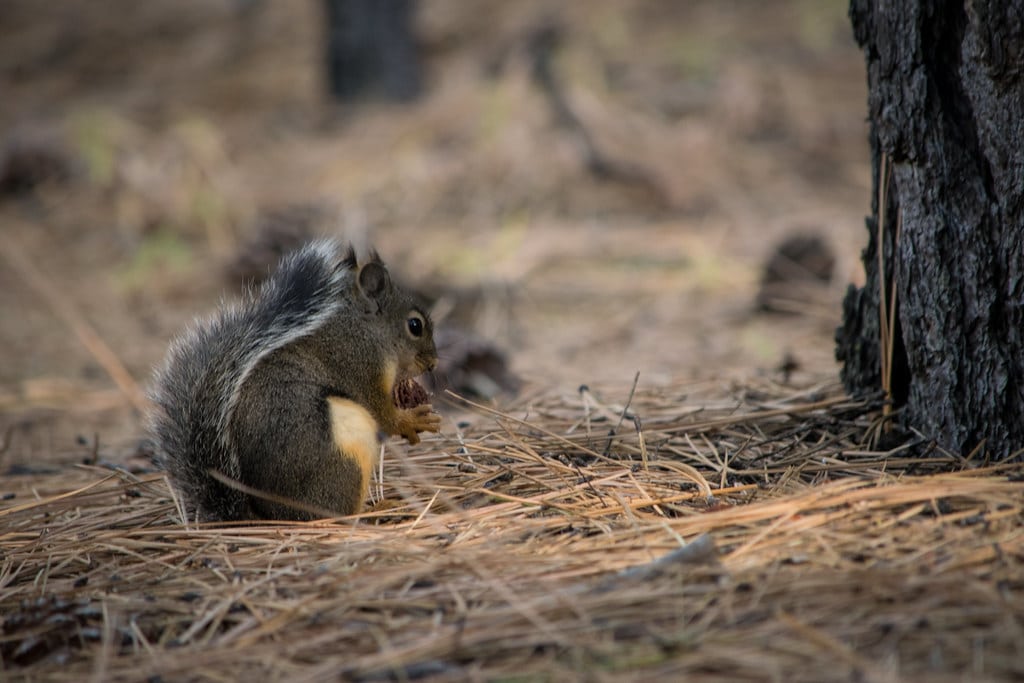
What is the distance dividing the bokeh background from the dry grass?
1079 millimetres

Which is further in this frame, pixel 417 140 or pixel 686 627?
pixel 417 140

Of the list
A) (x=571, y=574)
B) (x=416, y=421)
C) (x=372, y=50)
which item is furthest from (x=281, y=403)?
(x=372, y=50)

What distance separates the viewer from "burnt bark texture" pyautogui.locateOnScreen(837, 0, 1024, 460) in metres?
2.14

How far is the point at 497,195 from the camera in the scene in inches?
260

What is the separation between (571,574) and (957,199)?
3.98ft

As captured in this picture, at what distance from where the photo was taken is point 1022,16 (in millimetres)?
2025

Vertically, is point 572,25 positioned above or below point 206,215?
above

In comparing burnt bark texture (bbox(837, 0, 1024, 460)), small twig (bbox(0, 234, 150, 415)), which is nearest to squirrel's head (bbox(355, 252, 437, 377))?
small twig (bbox(0, 234, 150, 415))

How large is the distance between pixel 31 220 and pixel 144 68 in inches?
141

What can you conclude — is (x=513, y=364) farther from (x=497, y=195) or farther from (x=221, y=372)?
(x=497, y=195)

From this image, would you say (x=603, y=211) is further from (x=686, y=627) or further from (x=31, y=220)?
(x=686, y=627)

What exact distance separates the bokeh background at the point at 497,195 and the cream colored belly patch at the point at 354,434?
1241 millimetres

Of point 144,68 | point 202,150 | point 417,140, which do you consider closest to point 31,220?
point 202,150

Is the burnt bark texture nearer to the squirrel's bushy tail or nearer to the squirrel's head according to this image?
the squirrel's head
